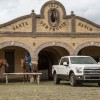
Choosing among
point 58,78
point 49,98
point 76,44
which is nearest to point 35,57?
point 76,44

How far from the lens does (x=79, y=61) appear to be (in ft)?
77.4

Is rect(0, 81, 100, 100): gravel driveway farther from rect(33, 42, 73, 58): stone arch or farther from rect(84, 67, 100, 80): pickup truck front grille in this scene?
rect(33, 42, 73, 58): stone arch

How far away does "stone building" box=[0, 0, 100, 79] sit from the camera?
3180 cm

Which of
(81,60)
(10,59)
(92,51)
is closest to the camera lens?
(81,60)

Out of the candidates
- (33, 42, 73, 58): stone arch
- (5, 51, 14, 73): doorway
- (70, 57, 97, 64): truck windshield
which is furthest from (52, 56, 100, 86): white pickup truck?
(5, 51, 14, 73): doorway

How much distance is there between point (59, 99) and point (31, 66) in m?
14.7

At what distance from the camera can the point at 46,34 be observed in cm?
3250

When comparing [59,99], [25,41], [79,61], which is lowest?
[59,99]

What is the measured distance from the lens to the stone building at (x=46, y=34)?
31797 millimetres

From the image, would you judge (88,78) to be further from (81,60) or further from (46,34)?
(46,34)

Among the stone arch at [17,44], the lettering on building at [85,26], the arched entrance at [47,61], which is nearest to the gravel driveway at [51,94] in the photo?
the stone arch at [17,44]

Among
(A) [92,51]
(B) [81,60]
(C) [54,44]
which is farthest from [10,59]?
(B) [81,60]

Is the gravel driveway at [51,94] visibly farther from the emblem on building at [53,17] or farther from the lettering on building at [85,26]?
the lettering on building at [85,26]

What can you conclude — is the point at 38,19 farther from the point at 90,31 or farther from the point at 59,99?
the point at 59,99
